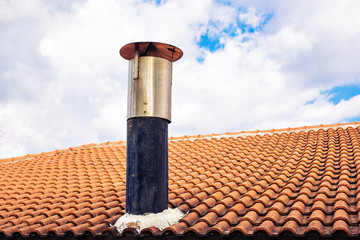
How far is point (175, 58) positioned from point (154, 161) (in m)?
1.57

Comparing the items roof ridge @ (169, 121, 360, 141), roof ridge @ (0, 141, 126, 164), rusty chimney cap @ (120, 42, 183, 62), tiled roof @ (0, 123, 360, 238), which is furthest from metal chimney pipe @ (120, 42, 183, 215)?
roof ridge @ (0, 141, 126, 164)

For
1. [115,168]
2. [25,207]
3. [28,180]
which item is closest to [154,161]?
[25,207]

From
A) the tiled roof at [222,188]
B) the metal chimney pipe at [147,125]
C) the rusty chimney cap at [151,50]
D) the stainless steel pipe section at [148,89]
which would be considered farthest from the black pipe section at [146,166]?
the rusty chimney cap at [151,50]

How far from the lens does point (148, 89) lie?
188 inches

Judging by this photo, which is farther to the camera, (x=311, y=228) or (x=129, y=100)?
(x=129, y=100)

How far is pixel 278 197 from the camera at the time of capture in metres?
4.79

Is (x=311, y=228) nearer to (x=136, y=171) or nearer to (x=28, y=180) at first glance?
(x=136, y=171)

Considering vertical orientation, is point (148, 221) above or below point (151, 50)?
below

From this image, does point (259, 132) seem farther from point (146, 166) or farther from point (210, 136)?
point (146, 166)

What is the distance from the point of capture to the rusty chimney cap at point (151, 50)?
483 cm

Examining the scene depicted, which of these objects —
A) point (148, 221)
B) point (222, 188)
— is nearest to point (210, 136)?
point (222, 188)

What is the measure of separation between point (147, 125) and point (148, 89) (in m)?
0.49

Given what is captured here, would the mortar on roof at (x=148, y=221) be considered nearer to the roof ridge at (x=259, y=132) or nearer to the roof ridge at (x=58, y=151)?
the roof ridge at (x=259, y=132)

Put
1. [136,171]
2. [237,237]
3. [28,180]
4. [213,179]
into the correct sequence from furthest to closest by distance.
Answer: [28,180] < [213,179] < [136,171] < [237,237]
